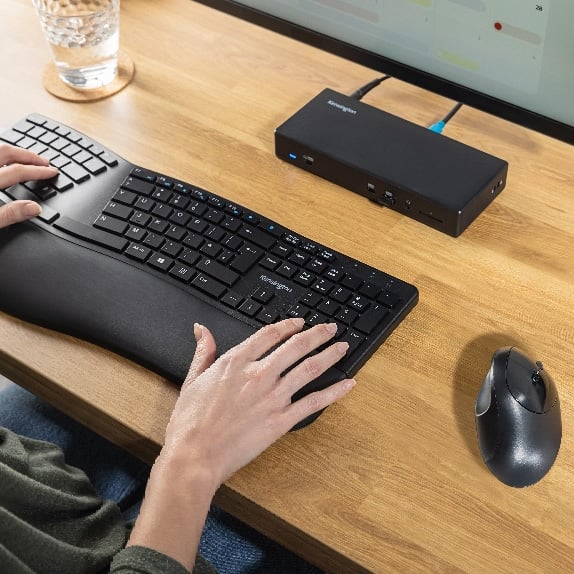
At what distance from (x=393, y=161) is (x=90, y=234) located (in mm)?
352

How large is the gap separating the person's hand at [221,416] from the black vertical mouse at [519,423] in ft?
0.44

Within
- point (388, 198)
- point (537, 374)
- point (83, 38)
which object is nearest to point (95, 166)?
point (83, 38)

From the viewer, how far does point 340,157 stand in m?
1.03

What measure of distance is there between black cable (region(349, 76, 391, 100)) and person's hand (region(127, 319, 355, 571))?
15.4 inches

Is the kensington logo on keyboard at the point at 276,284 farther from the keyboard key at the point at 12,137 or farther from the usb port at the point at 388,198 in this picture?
the keyboard key at the point at 12,137

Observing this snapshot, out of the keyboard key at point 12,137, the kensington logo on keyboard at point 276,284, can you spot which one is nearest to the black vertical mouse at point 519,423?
the kensington logo on keyboard at point 276,284

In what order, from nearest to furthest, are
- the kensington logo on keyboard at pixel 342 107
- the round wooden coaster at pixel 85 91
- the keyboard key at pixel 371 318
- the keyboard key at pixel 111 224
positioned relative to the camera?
1. the keyboard key at pixel 371 318
2. the keyboard key at pixel 111 224
3. the kensington logo on keyboard at pixel 342 107
4. the round wooden coaster at pixel 85 91

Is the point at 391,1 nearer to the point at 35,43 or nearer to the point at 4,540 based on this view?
the point at 35,43

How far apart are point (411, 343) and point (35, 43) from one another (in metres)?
0.76

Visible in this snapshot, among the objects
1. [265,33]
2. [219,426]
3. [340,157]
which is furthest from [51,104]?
[219,426]

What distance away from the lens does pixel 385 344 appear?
893mm

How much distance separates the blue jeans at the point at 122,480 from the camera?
94 cm

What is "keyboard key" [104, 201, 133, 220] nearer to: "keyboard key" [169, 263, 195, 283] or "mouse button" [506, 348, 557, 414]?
"keyboard key" [169, 263, 195, 283]

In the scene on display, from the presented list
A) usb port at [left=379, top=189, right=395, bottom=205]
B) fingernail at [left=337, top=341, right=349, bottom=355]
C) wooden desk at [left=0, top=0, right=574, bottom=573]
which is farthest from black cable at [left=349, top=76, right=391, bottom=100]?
fingernail at [left=337, top=341, right=349, bottom=355]
